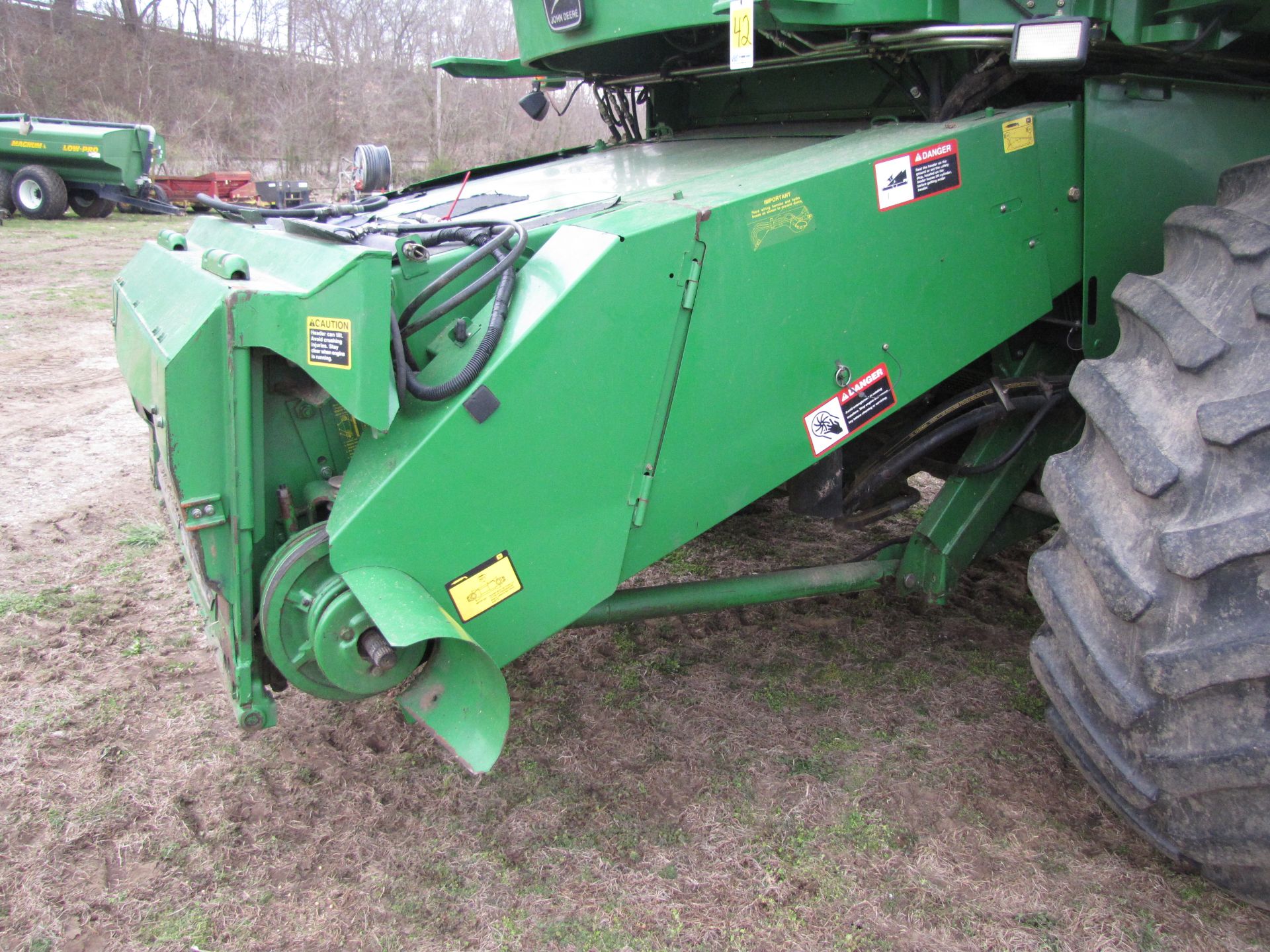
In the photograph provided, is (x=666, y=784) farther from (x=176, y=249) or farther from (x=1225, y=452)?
(x=176, y=249)

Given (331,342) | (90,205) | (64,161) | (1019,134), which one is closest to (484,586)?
(331,342)

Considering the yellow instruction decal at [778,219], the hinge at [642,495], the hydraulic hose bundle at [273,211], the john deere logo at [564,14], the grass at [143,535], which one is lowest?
the grass at [143,535]

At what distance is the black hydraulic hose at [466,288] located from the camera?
1978 millimetres

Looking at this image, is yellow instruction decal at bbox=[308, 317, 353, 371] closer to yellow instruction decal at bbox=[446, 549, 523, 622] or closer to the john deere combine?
the john deere combine

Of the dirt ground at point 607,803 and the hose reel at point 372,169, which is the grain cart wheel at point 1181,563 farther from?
the hose reel at point 372,169

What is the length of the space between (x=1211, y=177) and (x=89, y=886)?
10.1 feet

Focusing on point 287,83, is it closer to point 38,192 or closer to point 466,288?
point 38,192

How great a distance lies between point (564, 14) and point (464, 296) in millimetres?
1266

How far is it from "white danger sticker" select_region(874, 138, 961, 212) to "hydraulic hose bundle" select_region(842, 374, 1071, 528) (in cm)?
59

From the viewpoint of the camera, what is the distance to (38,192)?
47.2 feet

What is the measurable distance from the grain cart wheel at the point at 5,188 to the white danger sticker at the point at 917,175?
15579 millimetres

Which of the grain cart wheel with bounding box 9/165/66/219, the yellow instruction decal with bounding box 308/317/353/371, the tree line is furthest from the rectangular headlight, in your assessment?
the tree line

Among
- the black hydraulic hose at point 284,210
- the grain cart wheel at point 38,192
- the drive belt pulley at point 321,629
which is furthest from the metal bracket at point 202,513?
the grain cart wheel at point 38,192

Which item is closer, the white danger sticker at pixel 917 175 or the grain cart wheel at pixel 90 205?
the white danger sticker at pixel 917 175
